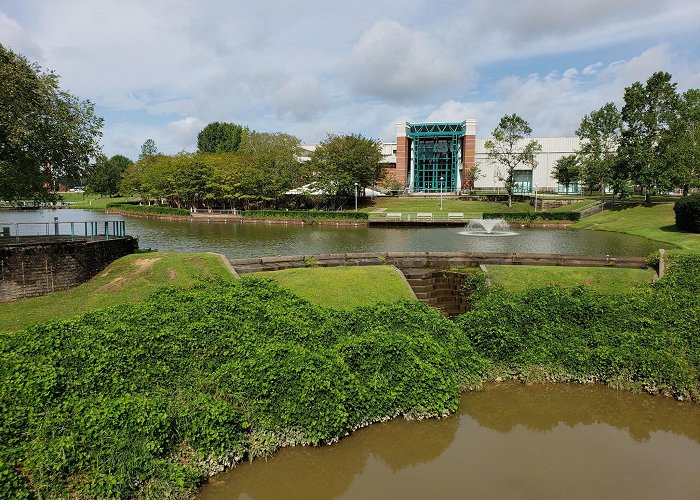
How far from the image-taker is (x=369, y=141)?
6669 cm

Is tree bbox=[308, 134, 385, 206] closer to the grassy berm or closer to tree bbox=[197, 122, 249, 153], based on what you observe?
the grassy berm

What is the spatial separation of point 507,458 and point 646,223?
1569 inches

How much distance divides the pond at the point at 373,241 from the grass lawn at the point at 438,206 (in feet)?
41.7

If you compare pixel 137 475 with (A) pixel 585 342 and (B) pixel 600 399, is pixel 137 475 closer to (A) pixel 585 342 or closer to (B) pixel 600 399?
(B) pixel 600 399

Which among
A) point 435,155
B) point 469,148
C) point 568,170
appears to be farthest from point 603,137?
point 435,155

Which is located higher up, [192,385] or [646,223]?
[646,223]

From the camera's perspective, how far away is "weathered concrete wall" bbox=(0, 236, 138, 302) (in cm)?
1631

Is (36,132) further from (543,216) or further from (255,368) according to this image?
(543,216)

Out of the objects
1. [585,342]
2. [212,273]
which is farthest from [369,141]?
[585,342]

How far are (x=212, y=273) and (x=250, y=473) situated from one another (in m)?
9.87

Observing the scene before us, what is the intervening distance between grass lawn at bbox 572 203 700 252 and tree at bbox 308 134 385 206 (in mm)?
26929

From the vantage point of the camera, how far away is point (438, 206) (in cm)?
6134

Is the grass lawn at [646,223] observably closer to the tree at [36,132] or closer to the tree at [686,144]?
the tree at [686,144]

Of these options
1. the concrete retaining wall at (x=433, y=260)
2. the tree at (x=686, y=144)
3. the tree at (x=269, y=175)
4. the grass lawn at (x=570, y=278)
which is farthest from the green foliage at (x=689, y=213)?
the tree at (x=269, y=175)
